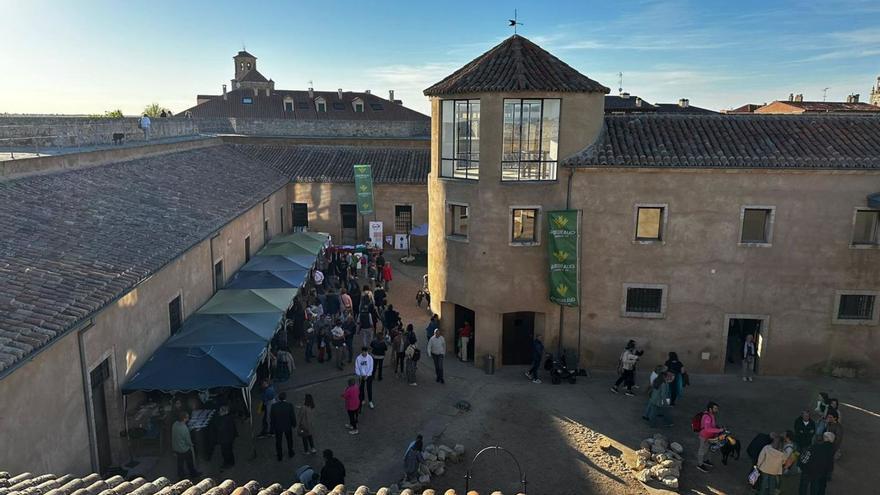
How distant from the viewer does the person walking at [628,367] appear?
16891 mm

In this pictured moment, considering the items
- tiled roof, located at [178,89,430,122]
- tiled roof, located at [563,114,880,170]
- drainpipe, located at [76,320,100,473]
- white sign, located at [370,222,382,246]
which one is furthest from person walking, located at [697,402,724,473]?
tiled roof, located at [178,89,430,122]

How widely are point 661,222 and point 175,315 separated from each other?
45.5 feet

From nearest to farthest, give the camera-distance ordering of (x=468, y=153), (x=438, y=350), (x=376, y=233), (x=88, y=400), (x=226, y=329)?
(x=88, y=400) < (x=226, y=329) < (x=438, y=350) < (x=468, y=153) < (x=376, y=233)

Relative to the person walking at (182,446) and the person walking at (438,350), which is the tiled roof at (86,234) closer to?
the person walking at (182,446)

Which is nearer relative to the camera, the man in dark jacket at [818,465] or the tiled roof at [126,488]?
the tiled roof at [126,488]

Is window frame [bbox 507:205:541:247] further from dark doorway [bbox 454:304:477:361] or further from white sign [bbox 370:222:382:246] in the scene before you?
white sign [bbox 370:222:382:246]

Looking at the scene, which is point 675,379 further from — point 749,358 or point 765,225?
point 765,225

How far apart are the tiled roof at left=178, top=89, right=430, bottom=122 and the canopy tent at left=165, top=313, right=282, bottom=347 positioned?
4056 cm

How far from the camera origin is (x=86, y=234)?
43.6ft

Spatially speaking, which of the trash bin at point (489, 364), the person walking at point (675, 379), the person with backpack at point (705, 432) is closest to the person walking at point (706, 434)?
the person with backpack at point (705, 432)

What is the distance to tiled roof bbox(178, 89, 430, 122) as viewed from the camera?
5550cm

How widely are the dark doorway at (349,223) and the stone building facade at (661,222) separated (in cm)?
1529

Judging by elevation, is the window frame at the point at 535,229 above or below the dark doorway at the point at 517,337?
above

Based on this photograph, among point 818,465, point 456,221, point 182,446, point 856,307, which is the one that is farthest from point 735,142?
point 182,446
